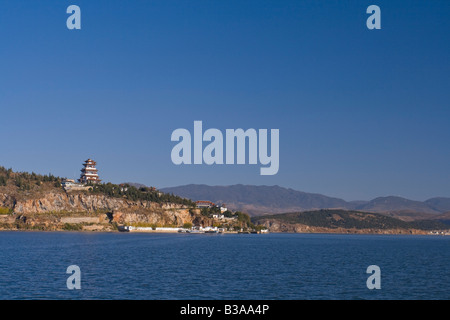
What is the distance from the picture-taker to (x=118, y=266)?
82062 mm

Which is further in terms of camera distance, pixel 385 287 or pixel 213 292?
pixel 385 287

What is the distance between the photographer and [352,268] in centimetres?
8712

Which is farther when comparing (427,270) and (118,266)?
(427,270)

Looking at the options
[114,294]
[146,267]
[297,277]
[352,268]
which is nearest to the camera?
[114,294]

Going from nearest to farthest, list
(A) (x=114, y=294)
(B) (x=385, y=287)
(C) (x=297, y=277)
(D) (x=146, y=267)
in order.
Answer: (A) (x=114, y=294) → (B) (x=385, y=287) → (C) (x=297, y=277) → (D) (x=146, y=267)

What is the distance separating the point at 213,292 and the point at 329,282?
18.9 m

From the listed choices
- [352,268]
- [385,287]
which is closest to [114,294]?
[385,287]
